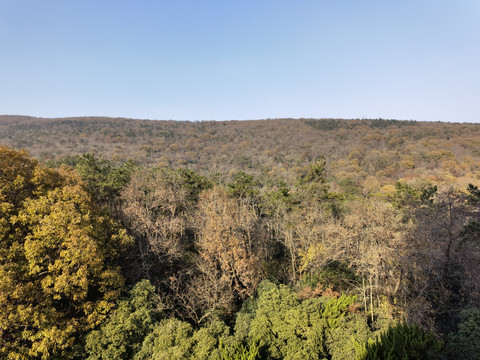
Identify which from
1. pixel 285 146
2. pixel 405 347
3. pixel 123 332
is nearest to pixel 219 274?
pixel 123 332

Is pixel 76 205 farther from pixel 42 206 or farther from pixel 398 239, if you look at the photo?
pixel 398 239

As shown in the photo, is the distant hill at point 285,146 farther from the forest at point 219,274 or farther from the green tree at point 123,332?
the green tree at point 123,332

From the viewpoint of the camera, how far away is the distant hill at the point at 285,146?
52.1 m

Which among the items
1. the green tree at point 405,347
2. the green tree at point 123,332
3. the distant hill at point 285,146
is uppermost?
the distant hill at point 285,146

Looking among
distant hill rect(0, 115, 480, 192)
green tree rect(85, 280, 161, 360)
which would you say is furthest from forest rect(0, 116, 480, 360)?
distant hill rect(0, 115, 480, 192)

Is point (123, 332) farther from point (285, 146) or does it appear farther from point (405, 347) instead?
point (285, 146)

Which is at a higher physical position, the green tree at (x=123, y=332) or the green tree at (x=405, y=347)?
the green tree at (x=405, y=347)

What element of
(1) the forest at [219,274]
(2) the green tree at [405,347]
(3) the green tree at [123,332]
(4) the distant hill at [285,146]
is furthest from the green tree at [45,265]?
(4) the distant hill at [285,146]

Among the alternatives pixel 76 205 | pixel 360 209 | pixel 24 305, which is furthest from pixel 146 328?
pixel 360 209

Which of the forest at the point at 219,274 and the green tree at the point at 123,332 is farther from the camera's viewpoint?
the green tree at the point at 123,332

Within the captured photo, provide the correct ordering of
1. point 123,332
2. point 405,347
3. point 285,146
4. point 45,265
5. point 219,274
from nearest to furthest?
point 405,347
point 123,332
point 45,265
point 219,274
point 285,146

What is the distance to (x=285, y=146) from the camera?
8488cm

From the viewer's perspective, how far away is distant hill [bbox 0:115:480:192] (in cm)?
5206

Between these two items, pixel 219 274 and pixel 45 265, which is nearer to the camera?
pixel 45 265
